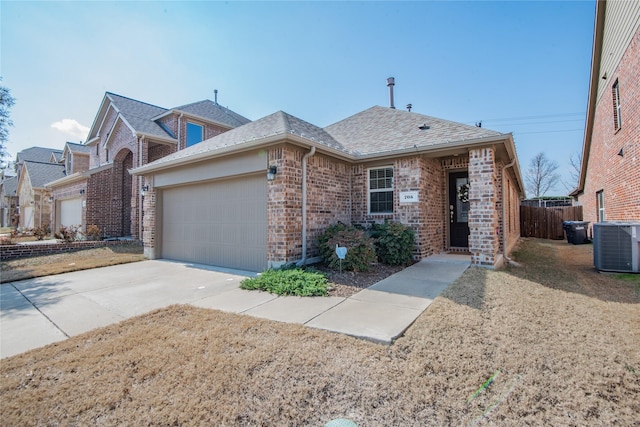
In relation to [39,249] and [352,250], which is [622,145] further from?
[39,249]

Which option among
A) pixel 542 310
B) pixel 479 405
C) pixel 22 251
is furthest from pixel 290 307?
pixel 22 251

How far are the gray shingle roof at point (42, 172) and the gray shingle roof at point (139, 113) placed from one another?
11636mm

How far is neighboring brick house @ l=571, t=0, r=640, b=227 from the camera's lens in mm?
7966

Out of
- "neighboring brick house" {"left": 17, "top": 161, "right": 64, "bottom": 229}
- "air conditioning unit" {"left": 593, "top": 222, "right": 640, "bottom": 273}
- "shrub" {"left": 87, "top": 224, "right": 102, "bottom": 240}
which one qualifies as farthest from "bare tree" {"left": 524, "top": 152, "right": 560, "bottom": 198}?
"neighboring brick house" {"left": 17, "top": 161, "right": 64, "bottom": 229}

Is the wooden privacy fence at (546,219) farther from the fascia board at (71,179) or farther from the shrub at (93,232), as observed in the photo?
the fascia board at (71,179)

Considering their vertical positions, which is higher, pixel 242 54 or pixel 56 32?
pixel 242 54

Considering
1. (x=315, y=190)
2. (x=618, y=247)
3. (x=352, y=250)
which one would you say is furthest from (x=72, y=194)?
(x=618, y=247)

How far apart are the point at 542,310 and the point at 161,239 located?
9.70 metres

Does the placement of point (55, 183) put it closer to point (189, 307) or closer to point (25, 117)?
point (25, 117)

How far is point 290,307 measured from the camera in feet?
13.6

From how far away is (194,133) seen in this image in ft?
50.3

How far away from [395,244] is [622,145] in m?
8.52

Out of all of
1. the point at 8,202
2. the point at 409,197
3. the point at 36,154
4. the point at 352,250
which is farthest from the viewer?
the point at 36,154

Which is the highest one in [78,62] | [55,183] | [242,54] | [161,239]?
[242,54]
